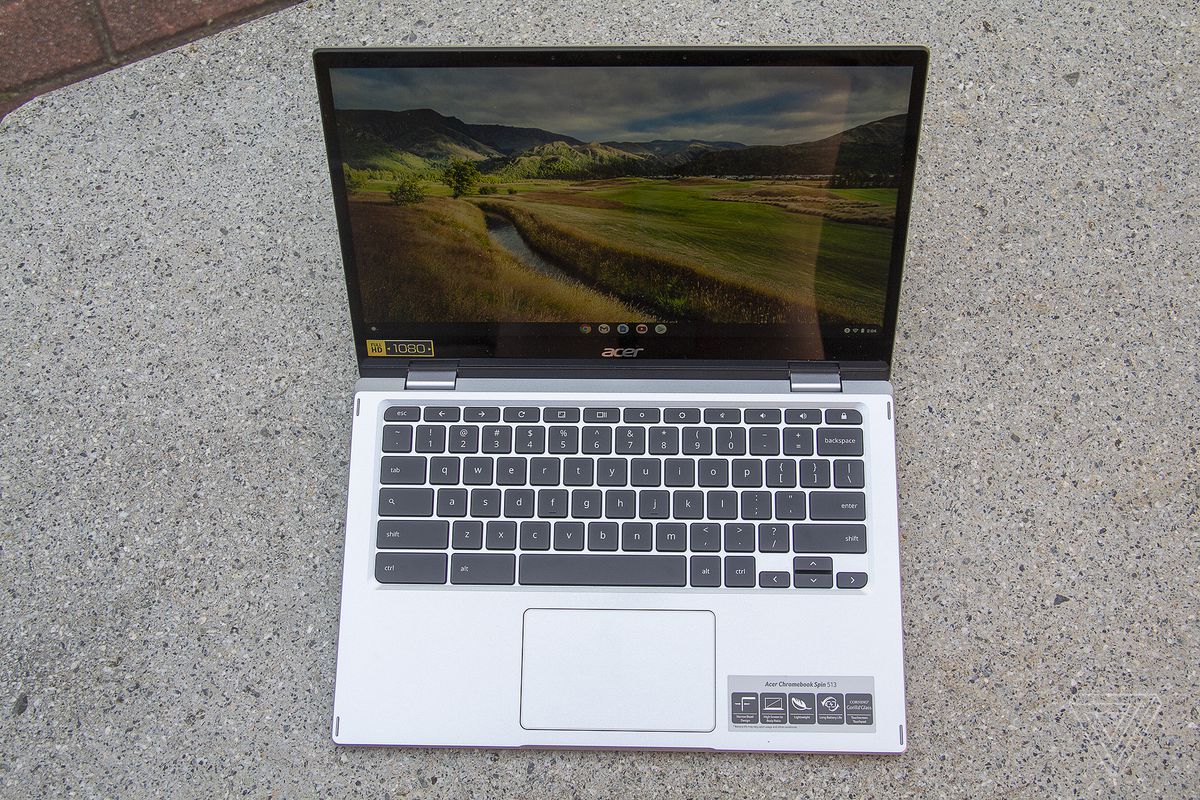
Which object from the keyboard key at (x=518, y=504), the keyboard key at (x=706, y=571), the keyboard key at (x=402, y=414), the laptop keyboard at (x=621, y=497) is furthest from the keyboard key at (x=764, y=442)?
the keyboard key at (x=402, y=414)

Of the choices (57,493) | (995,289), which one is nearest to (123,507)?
(57,493)

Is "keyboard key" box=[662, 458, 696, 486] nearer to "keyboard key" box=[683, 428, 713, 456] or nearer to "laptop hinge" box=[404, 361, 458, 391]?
"keyboard key" box=[683, 428, 713, 456]

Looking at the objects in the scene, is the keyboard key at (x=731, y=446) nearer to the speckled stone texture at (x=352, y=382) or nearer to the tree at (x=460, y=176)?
the speckled stone texture at (x=352, y=382)

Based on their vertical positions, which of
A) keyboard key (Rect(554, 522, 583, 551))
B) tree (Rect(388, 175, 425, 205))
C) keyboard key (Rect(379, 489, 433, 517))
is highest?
tree (Rect(388, 175, 425, 205))

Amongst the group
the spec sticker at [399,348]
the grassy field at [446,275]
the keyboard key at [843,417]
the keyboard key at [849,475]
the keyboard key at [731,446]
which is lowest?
the keyboard key at [849,475]

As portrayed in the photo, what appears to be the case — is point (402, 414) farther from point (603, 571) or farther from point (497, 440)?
point (603, 571)

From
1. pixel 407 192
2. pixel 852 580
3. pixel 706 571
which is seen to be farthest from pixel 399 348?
pixel 852 580

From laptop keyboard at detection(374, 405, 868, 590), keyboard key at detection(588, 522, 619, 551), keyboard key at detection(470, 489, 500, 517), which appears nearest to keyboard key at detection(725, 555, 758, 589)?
laptop keyboard at detection(374, 405, 868, 590)

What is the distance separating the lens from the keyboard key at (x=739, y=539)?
761 millimetres

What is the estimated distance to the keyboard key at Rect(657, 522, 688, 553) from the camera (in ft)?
A: 2.50

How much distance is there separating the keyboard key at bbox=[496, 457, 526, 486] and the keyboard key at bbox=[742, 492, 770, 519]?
8.1 inches

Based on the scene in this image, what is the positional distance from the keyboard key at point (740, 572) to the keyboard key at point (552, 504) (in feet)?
0.51

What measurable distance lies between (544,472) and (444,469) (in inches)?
3.7

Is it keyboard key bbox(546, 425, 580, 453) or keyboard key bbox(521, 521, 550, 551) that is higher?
keyboard key bbox(546, 425, 580, 453)
